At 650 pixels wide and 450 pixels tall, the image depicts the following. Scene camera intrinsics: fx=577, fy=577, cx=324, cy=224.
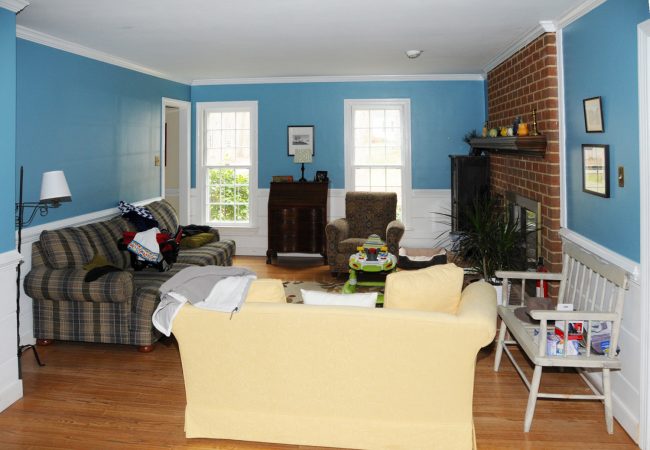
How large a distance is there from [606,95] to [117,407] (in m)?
3.76

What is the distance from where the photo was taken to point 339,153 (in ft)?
28.3

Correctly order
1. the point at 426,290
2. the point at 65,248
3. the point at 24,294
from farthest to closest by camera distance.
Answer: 1. the point at 65,248
2. the point at 24,294
3. the point at 426,290

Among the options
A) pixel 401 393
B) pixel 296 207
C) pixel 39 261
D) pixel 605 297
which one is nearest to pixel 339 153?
pixel 296 207

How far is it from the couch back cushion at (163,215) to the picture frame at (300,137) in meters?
2.33

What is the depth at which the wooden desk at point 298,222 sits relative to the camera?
7973 millimetres

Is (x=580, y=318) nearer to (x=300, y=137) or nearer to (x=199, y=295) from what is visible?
(x=199, y=295)

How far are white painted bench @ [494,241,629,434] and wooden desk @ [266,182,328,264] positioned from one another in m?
3.94

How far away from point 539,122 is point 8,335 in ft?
15.0

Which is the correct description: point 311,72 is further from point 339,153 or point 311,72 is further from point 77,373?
point 77,373

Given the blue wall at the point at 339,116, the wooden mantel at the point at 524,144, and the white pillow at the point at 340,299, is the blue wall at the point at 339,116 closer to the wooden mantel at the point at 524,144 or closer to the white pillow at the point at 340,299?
the wooden mantel at the point at 524,144

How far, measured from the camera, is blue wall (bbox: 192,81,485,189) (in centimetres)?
840

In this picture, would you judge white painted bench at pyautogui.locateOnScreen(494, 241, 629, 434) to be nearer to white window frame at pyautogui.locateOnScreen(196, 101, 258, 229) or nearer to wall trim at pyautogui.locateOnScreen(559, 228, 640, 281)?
wall trim at pyautogui.locateOnScreen(559, 228, 640, 281)

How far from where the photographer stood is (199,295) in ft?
10.2

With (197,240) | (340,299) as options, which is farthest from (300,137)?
(340,299)
